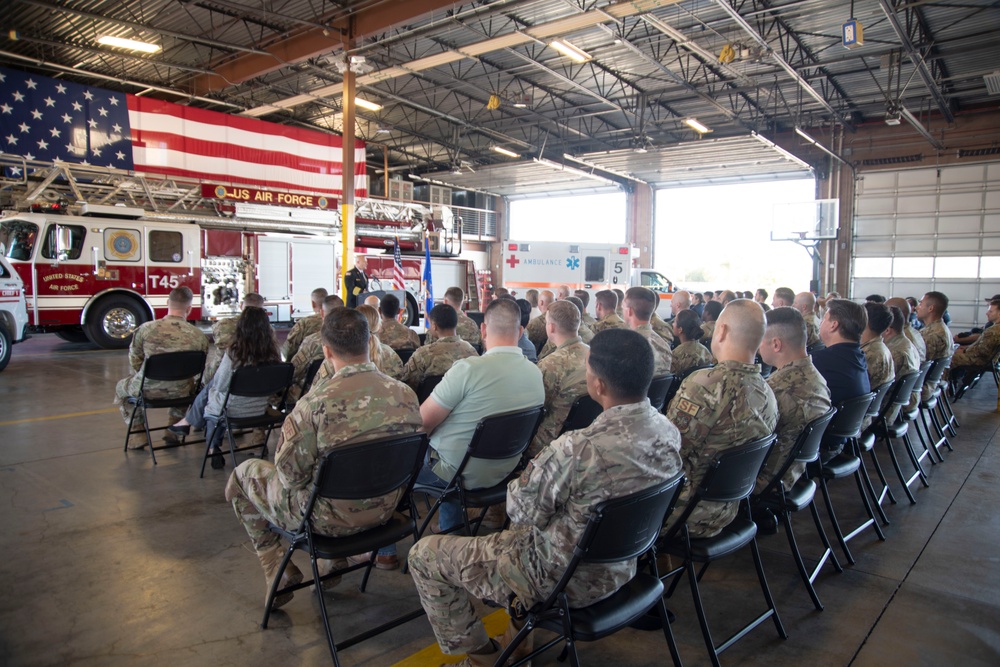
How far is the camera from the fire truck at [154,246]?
35.2ft

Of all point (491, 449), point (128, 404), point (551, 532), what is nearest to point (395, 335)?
point (128, 404)

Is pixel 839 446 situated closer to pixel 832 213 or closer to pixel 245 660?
pixel 245 660

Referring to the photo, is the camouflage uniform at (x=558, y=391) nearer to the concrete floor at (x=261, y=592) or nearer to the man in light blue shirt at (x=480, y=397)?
the man in light blue shirt at (x=480, y=397)

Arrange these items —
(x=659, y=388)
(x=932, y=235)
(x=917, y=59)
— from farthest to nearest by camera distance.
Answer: (x=932, y=235)
(x=917, y=59)
(x=659, y=388)

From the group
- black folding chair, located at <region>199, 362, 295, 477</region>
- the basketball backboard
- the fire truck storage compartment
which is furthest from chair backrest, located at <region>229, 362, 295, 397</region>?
the basketball backboard

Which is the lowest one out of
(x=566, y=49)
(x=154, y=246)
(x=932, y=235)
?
(x=154, y=246)

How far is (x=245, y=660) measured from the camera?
255 cm

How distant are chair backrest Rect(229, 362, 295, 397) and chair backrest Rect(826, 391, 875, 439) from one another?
3.75m

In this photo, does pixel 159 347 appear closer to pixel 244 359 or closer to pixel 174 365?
pixel 174 365

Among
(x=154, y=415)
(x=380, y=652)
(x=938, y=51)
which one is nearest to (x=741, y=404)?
(x=380, y=652)

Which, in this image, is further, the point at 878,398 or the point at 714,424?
the point at 878,398

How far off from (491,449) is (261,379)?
2.33 m

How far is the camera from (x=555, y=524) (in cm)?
204

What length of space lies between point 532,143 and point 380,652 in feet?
63.5
